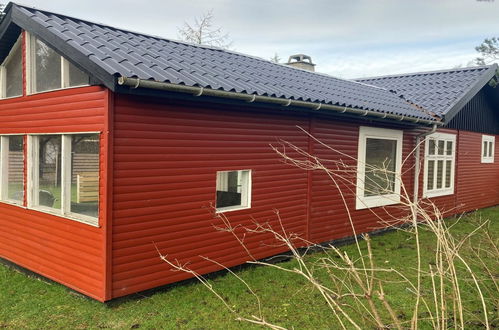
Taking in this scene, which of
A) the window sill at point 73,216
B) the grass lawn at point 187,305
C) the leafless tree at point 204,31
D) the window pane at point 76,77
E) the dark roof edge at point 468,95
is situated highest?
the leafless tree at point 204,31

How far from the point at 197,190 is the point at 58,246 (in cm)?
190

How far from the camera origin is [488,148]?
45.3 ft

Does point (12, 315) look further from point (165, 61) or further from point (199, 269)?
point (165, 61)

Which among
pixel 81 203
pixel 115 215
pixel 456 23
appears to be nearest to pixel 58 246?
pixel 81 203

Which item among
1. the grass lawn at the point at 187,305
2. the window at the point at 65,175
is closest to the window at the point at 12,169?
the window at the point at 65,175

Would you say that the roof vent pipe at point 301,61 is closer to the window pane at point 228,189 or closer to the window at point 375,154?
the window at point 375,154

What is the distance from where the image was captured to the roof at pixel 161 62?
4660 mm

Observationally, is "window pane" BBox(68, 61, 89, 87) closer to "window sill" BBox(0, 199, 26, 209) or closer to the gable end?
"window sill" BBox(0, 199, 26, 209)

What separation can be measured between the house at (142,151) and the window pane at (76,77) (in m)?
0.02

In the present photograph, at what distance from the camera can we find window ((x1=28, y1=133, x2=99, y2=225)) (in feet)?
16.0

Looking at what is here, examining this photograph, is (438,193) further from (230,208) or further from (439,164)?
(230,208)

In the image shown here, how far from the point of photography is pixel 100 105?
467cm

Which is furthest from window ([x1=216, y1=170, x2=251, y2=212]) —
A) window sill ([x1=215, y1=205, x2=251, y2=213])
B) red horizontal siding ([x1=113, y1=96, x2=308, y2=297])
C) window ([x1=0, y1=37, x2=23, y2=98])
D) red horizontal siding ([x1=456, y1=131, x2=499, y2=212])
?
red horizontal siding ([x1=456, y1=131, x2=499, y2=212])

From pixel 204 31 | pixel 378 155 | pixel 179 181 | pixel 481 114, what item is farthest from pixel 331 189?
pixel 204 31
